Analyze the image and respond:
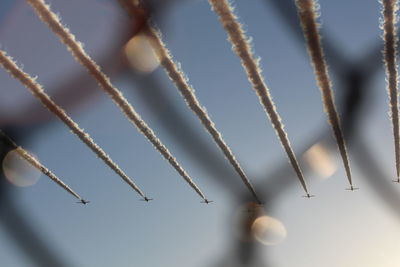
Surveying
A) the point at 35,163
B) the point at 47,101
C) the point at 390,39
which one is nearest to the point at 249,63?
the point at 390,39

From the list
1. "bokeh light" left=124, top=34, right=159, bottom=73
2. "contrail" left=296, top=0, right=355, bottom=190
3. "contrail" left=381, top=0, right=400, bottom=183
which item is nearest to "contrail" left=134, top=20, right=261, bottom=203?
"bokeh light" left=124, top=34, right=159, bottom=73

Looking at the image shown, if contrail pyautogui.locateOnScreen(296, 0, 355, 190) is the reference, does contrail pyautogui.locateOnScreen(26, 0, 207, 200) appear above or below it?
below

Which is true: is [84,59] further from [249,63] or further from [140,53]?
[249,63]

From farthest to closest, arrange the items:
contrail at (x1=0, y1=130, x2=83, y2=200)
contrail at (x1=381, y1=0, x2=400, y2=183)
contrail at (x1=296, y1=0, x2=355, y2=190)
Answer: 1. contrail at (x1=381, y1=0, x2=400, y2=183)
2. contrail at (x1=296, y1=0, x2=355, y2=190)
3. contrail at (x1=0, y1=130, x2=83, y2=200)

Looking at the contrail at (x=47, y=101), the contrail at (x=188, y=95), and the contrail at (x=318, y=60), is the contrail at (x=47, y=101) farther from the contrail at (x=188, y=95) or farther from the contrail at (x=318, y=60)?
the contrail at (x=318, y=60)

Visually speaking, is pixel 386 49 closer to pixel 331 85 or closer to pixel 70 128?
pixel 331 85

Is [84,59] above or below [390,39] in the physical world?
below

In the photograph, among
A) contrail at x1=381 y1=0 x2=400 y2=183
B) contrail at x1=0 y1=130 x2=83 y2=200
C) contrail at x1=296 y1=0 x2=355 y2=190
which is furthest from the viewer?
contrail at x1=381 y1=0 x2=400 y2=183

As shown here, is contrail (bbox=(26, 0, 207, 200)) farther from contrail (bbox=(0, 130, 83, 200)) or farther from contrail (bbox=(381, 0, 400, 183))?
contrail (bbox=(381, 0, 400, 183))
